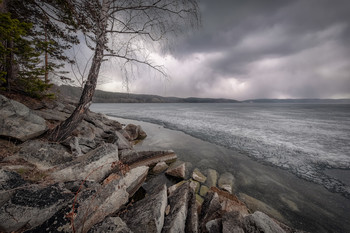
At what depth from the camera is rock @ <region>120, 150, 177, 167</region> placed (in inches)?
232

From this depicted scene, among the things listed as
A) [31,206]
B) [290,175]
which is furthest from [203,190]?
[290,175]

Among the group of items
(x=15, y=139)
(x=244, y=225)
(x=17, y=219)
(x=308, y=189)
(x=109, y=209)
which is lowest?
(x=308, y=189)

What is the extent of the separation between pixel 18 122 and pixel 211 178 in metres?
8.02

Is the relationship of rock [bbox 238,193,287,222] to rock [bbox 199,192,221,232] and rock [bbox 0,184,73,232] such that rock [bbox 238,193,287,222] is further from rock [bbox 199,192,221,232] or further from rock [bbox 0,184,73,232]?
rock [bbox 0,184,73,232]

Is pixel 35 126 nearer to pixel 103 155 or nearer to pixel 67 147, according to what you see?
pixel 67 147

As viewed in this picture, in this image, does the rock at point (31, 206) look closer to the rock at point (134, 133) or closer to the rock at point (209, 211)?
the rock at point (209, 211)

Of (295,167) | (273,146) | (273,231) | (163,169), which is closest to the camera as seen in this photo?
(273,231)

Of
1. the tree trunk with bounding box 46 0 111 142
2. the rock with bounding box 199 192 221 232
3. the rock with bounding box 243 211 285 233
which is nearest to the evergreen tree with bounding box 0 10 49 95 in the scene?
the tree trunk with bounding box 46 0 111 142

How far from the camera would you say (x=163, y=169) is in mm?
6277

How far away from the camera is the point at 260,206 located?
4.39 metres

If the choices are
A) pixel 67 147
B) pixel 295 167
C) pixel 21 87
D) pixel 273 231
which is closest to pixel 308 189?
pixel 295 167

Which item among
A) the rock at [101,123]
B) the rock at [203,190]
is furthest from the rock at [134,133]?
the rock at [203,190]

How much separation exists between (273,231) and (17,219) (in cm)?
454

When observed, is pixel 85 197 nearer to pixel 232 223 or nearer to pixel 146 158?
pixel 232 223
